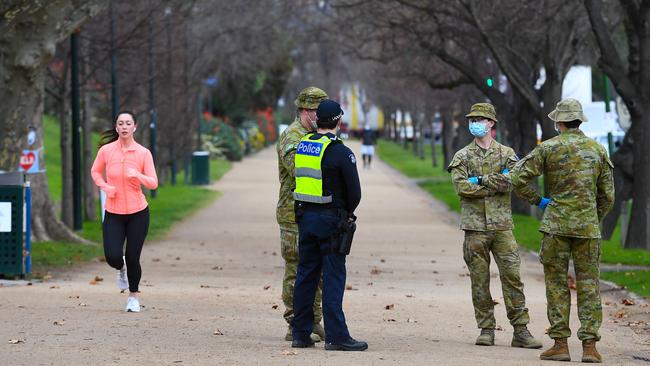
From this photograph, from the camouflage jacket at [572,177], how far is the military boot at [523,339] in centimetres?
108

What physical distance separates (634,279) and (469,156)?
7.25 metres

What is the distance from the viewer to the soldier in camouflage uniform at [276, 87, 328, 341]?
1030 centimetres

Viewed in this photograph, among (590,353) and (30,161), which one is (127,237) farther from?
(30,161)

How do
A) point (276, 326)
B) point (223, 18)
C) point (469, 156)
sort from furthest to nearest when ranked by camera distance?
1. point (223, 18)
2. point (276, 326)
3. point (469, 156)

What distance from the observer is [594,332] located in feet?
32.6

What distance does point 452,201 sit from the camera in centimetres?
3634

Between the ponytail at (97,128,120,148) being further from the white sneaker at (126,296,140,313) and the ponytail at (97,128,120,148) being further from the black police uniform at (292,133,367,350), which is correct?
the black police uniform at (292,133,367,350)

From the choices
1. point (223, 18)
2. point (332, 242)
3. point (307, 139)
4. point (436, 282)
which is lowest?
point (436, 282)

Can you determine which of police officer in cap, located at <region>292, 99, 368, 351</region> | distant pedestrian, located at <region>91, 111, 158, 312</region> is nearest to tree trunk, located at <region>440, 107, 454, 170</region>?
distant pedestrian, located at <region>91, 111, 158, 312</region>

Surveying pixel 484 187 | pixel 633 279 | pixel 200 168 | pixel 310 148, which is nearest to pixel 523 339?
pixel 484 187

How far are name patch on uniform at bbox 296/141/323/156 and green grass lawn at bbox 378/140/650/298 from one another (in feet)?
26.8

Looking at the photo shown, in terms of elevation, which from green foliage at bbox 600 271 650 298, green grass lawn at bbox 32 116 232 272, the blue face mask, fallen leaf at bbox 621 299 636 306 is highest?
the blue face mask

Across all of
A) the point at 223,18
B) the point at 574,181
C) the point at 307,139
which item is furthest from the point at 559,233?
the point at 223,18

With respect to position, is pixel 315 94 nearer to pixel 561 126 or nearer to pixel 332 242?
pixel 332 242
